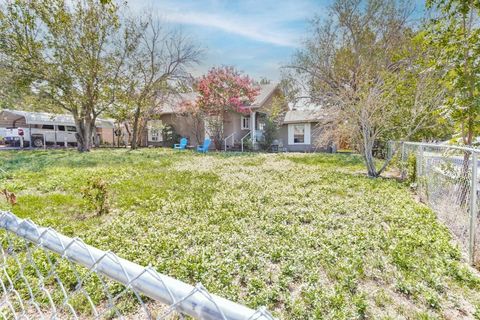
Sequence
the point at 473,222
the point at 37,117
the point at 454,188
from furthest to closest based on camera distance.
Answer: the point at 37,117
the point at 454,188
the point at 473,222

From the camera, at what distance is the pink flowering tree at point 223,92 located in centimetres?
1898

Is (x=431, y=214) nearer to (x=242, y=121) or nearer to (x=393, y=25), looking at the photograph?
(x=393, y=25)

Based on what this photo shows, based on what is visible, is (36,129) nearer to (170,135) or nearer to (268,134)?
(170,135)

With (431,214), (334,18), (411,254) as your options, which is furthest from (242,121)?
(411,254)

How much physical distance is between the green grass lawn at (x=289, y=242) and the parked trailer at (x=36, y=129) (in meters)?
20.6

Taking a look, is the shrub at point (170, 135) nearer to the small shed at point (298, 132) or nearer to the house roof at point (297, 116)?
the small shed at point (298, 132)

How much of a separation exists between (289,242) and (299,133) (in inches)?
749

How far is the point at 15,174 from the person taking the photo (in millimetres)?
7832

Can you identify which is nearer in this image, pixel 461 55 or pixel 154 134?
pixel 461 55

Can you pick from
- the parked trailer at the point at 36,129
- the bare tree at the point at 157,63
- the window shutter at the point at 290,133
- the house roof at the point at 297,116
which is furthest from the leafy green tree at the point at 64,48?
the window shutter at the point at 290,133

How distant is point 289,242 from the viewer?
11.6ft

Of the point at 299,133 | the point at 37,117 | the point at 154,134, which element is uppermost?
the point at 37,117

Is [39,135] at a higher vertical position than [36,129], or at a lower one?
lower

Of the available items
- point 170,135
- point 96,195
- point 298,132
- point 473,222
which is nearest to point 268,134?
point 298,132
